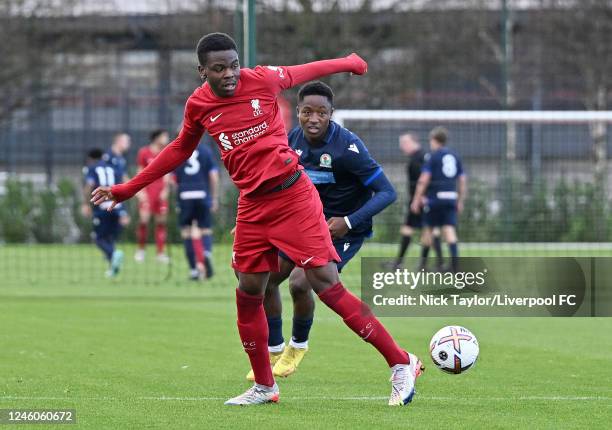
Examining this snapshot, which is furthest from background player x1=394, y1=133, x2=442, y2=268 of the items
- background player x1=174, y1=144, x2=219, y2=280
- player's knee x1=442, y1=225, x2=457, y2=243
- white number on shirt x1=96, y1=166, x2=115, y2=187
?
white number on shirt x1=96, y1=166, x2=115, y2=187

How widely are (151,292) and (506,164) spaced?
9.43 metres

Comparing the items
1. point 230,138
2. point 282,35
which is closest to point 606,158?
point 282,35

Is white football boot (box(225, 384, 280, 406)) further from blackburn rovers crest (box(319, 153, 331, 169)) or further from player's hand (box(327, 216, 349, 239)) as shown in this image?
blackburn rovers crest (box(319, 153, 331, 169))

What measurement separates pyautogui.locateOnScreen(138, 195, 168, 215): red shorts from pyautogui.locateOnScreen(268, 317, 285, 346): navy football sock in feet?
39.3

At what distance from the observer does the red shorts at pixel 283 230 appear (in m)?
7.29

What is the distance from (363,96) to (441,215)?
6.13m

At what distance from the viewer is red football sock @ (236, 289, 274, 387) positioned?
750cm

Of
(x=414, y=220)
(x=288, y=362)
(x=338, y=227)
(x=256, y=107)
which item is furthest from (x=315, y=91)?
(x=414, y=220)

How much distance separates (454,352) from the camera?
8.00 m

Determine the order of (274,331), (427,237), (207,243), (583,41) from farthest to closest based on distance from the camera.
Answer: (583,41)
(427,237)
(207,243)
(274,331)

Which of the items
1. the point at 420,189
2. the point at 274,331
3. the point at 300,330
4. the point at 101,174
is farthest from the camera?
the point at 101,174

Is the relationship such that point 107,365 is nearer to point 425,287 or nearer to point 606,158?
point 425,287

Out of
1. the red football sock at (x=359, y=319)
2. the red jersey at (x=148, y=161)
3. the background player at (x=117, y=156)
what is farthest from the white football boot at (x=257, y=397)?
the red jersey at (x=148, y=161)

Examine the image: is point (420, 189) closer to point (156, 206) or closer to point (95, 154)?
point (95, 154)
